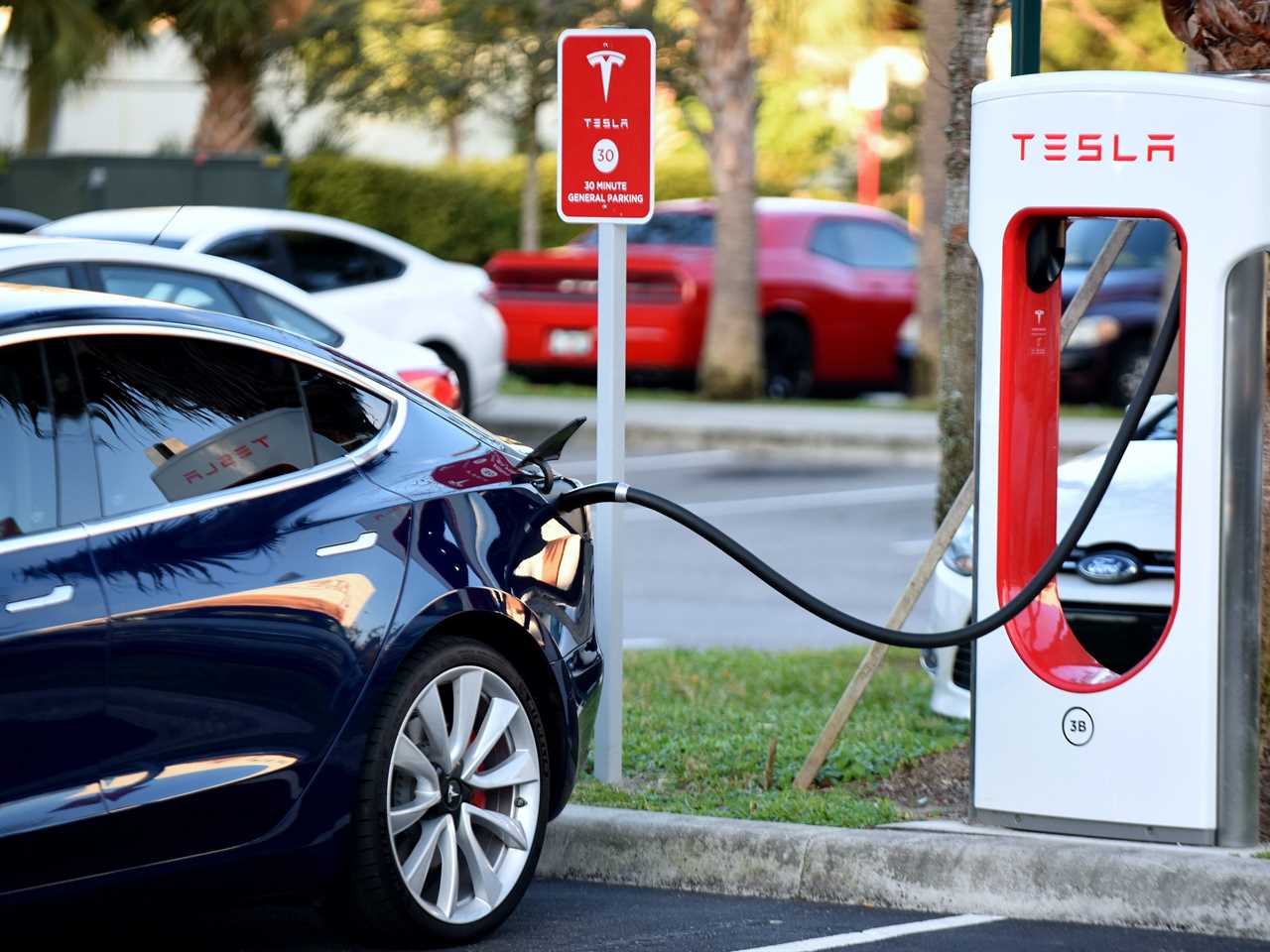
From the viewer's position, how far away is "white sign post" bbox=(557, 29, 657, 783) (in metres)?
6.57

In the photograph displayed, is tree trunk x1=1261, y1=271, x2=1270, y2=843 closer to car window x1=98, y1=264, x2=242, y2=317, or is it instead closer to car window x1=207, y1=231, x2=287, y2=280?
car window x1=98, y1=264, x2=242, y2=317

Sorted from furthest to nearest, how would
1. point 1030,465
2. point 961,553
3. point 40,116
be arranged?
point 40,116 < point 961,553 < point 1030,465

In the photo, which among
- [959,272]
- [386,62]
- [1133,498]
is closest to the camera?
[1133,498]

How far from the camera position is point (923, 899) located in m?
5.63

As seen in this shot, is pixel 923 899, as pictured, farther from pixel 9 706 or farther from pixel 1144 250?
pixel 1144 250

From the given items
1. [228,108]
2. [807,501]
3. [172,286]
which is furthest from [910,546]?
[228,108]

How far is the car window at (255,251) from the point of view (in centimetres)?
1359

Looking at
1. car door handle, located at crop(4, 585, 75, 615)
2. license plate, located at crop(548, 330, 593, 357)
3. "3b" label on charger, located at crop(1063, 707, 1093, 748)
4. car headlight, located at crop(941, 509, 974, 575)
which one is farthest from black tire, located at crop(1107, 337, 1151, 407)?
car door handle, located at crop(4, 585, 75, 615)

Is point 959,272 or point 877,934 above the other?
point 959,272

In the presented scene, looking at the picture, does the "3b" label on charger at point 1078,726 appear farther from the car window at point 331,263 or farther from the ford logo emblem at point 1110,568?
the car window at point 331,263

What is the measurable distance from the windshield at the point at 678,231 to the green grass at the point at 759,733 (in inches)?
449

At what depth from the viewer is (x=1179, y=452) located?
5660mm

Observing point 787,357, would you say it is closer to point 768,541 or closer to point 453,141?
point 768,541

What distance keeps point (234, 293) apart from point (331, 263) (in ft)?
14.4
